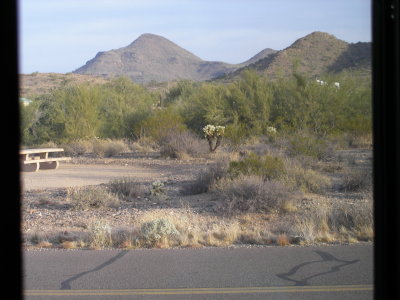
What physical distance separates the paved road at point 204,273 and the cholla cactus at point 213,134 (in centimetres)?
1941

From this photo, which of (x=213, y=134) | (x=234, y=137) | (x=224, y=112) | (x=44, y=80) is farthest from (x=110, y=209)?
(x=44, y=80)

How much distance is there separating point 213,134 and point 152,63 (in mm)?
92948

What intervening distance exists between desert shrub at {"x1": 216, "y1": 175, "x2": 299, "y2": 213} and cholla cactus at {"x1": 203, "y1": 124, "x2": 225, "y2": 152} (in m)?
14.2

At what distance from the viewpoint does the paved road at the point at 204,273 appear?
674cm

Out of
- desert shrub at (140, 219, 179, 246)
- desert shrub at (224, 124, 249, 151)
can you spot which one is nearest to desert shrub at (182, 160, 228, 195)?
desert shrub at (140, 219, 179, 246)

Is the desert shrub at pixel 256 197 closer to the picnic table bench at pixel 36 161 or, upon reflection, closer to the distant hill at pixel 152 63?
the picnic table bench at pixel 36 161

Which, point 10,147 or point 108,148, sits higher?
point 10,147

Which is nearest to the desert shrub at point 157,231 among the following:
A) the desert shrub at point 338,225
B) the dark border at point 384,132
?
the desert shrub at point 338,225

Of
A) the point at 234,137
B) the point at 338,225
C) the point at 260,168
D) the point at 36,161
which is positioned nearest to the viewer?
the point at 338,225

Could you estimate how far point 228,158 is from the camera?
2009cm

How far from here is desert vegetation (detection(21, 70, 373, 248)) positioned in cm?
1049

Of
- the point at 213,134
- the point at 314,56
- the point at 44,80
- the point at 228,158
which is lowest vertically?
the point at 228,158

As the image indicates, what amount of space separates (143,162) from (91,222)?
15.5 metres

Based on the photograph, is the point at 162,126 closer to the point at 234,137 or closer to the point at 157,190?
the point at 234,137
